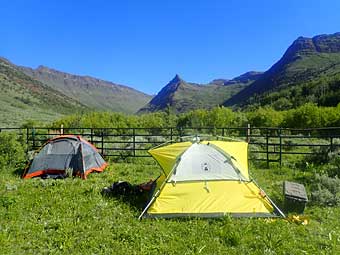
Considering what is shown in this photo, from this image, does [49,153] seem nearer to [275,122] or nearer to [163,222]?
[163,222]

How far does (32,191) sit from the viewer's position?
25.2 feet

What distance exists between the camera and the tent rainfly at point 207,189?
6.00 m

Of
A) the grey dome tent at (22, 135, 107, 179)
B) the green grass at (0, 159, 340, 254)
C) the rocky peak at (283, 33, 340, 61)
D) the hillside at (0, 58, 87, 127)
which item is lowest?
the green grass at (0, 159, 340, 254)

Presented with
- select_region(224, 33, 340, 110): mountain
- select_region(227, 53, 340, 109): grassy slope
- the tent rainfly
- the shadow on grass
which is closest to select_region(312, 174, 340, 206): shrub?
the tent rainfly

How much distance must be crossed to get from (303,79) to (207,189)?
344ft

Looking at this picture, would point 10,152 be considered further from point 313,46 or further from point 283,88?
point 313,46

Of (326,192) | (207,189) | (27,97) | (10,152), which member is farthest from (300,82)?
(207,189)

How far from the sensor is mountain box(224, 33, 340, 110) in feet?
228

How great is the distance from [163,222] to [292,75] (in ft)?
382

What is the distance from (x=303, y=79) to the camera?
101625 millimetres

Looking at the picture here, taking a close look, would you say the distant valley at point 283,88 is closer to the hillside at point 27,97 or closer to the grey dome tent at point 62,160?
the hillside at point 27,97

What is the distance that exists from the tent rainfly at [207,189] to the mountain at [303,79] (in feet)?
186

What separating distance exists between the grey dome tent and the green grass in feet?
7.43

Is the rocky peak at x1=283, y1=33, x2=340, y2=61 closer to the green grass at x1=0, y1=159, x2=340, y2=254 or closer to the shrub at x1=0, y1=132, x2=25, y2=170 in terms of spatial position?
the shrub at x1=0, y1=132, x2=25, y2=170
